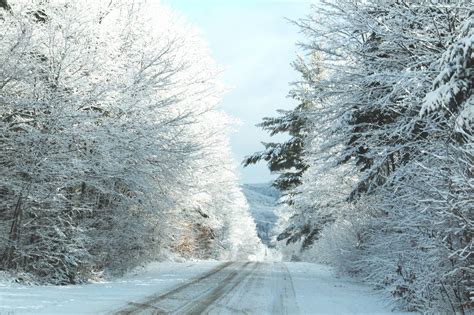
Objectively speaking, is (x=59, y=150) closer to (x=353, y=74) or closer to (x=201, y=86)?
(x=353, y=74)

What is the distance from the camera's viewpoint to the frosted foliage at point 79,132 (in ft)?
33.7

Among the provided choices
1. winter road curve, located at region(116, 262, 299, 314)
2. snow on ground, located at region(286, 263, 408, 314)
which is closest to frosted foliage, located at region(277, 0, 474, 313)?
snow on ground, located at region(286, 263, 408, 314)

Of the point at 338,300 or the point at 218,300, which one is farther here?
the point at 338,300

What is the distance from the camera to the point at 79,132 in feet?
34.0

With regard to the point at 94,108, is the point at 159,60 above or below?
above

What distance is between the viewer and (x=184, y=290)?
10.6m

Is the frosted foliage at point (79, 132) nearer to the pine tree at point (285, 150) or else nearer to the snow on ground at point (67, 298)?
the snow on ground at point (67, 298)

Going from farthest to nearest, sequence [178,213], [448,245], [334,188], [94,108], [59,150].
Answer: [178,213] < [334,188] < [94,108] < [59,150] < [448,245]

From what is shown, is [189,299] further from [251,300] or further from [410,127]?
[410,127]

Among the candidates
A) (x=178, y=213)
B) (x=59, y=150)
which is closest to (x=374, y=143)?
(x=59, y=150)

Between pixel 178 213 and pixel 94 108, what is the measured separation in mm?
8502

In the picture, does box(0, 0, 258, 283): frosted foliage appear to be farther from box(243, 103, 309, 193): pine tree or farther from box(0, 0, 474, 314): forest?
box(243, 103, 309, 193): pine tree

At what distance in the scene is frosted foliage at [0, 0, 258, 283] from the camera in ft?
33.7

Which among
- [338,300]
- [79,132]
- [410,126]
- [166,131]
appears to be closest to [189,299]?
[338,300]
